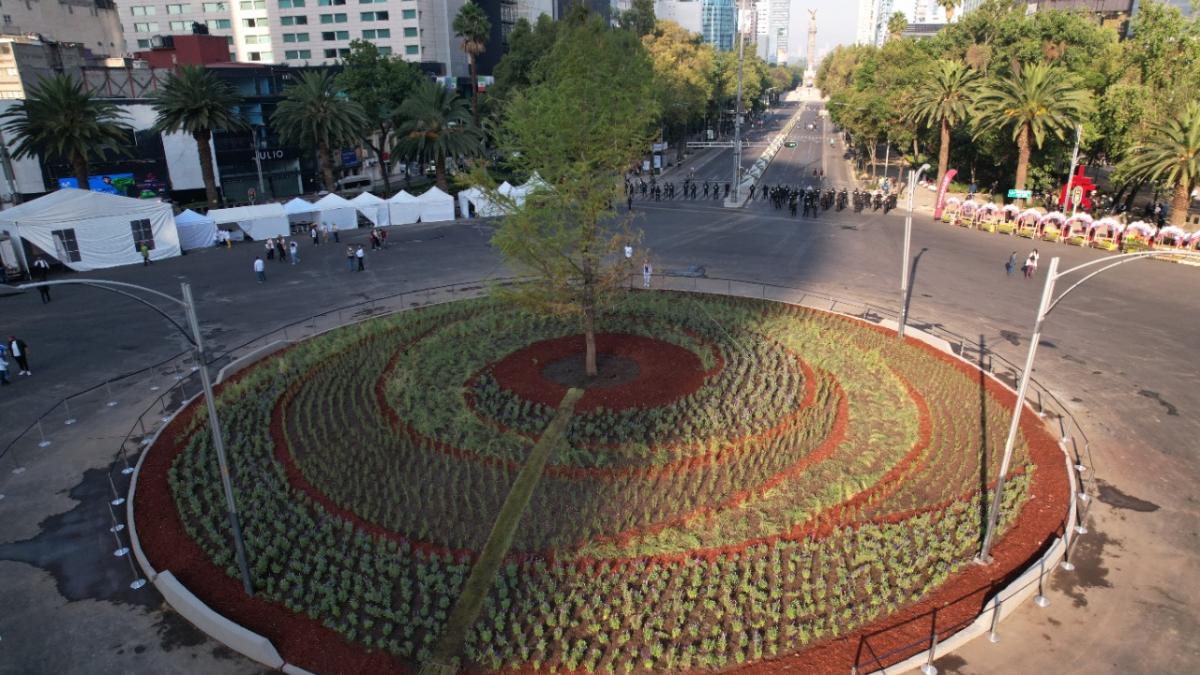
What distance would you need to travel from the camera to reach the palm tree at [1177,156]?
39875 millimetres

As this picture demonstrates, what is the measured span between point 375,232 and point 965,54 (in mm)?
63491

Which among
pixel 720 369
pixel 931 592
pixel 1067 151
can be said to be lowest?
pixel 931 592

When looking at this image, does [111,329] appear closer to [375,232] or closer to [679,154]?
[375,232]

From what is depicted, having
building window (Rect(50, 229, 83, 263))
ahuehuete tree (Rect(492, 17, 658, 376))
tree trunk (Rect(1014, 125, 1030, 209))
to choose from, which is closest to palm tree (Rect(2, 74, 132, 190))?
building window (Rect(50, 229, 83, 263))

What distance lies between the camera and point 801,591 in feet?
46.6

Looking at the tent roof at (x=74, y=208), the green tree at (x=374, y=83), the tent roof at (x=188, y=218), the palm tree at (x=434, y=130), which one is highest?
the green tree at (x=374, y=83)

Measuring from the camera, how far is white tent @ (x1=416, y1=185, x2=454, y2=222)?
2108 inches

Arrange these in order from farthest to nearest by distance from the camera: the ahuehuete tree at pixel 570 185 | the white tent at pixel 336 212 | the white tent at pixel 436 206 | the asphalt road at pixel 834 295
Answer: the white tent at pixel 436 206
the white tent at pixel 336 212
the ahuehuete tree at pixel 570 185
the asphalt road at pixel 834 295

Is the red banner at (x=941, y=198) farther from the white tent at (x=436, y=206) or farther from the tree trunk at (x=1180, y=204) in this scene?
the white tent at (x=436, y=206)

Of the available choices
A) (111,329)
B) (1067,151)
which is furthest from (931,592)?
(1067,151)

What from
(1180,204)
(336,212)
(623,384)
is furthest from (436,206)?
(1180,204)

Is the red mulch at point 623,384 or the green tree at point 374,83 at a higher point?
the green tree at point 374,83

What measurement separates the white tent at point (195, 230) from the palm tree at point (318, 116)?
449 inches

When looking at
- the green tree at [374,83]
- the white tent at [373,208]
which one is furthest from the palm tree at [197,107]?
the green tree at [374,83]
